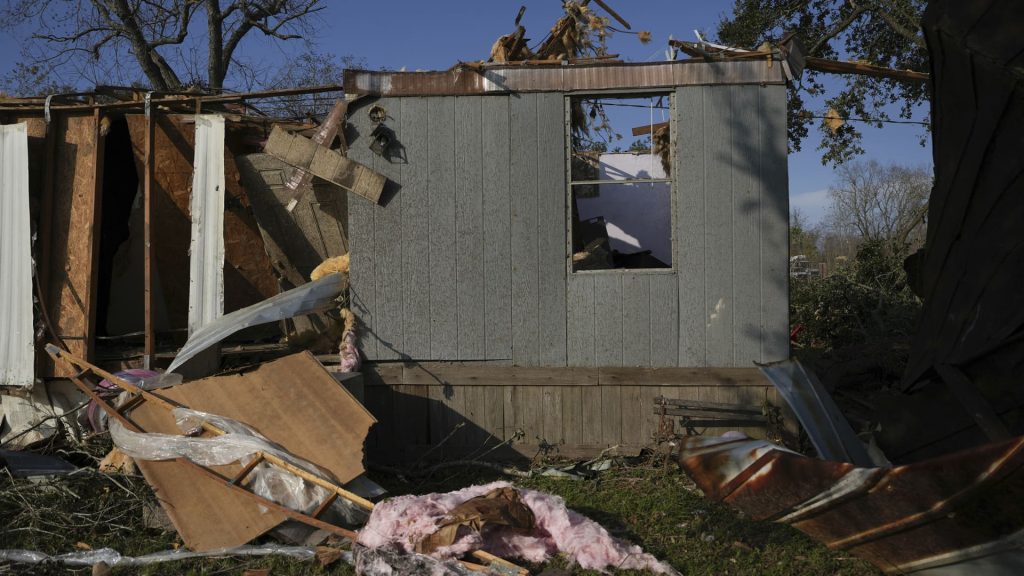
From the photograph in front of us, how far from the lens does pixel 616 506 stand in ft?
17.5

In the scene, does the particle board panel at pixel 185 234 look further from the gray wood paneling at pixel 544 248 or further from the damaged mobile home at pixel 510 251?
the gray wood paneling at pixel 544 248

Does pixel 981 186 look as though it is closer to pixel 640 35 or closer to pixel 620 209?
pixel 640 35

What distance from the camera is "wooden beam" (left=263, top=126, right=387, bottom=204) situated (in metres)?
6.23

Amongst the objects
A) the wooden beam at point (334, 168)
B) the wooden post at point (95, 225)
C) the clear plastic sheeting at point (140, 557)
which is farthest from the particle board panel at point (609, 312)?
the wooden post at point (95, 225)

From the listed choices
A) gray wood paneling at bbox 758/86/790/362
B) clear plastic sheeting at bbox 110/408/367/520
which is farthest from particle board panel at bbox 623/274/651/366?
clear plastic sheeting at bbox 110/408/367/520

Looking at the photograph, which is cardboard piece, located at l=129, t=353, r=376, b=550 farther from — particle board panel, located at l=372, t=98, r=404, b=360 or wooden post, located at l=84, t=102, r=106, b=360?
wooden post, located at l=84, t=102, r=106, b=360

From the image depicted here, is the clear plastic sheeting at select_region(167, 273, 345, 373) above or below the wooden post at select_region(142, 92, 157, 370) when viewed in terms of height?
below

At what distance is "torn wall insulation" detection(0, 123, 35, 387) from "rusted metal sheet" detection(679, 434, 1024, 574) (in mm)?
6286

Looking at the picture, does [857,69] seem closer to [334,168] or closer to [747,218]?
[747,218]

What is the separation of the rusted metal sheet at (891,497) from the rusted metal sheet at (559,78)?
13.7 feet

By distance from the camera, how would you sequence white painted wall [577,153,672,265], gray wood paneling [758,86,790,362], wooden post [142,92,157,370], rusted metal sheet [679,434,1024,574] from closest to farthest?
rusted metal sheet [679,434,1024,574], gray wood paneling [758,86,790,362], wooden post [142,92,157,370], white painted wall [577,153,672,265]

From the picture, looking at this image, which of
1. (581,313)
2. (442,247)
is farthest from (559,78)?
(581,313)

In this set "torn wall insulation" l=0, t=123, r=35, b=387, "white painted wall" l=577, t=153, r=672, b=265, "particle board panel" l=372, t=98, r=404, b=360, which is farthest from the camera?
"white painted wall" l=577, t=153, r=672, b=265

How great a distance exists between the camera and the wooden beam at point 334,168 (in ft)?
20.4
